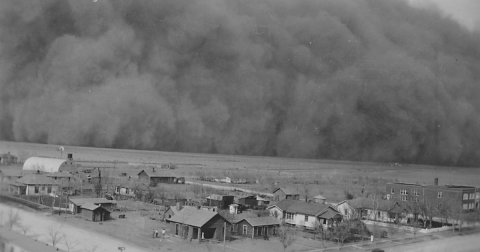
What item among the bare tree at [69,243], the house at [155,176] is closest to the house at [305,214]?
the bare tree at [69,243]

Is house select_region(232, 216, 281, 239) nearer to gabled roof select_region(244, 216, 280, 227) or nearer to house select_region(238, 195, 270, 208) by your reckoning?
gabled roof select_region(244, 216, 280, 227)

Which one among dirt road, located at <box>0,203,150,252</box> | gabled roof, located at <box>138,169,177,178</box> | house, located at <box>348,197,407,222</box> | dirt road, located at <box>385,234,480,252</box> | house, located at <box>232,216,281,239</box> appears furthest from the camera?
gabled roof, located at <box>138,169,177,178</box>

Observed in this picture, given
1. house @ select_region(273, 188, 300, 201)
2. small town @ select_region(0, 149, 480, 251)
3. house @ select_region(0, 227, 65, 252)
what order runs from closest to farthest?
house @ select_region(0, 227, 65, 252) → small town @ select_region(0, 149, 480, 251) → house @ select_region(273, 188, 300, 201)

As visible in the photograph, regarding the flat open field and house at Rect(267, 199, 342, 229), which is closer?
house at Rect(267, 199, 342, 229)

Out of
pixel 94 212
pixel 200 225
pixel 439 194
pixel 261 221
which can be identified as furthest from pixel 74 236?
pixel 439 194

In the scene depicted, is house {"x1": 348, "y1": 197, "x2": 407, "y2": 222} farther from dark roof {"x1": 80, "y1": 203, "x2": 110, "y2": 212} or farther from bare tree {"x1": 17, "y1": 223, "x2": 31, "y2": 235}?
bare tree {"x1": 17, "y1": 223, "x2": 31, "y2": 235}

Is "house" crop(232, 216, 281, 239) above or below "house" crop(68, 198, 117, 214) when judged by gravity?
below

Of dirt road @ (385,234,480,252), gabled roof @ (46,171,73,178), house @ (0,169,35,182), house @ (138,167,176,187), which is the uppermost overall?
house @ (0,169,35,182)

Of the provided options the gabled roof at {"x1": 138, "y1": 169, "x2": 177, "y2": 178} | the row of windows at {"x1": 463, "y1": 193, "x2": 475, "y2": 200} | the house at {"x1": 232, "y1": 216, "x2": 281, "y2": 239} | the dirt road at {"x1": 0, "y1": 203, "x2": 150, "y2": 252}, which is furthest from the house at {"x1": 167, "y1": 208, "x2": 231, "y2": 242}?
the gabled roof at {"x1": 138, "y1": 169, "x2": 177, "y2": 178}

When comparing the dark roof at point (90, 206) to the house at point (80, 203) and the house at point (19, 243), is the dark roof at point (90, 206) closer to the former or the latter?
the house at point (80, 203)

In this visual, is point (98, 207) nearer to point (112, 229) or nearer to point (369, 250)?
point (112, 229)

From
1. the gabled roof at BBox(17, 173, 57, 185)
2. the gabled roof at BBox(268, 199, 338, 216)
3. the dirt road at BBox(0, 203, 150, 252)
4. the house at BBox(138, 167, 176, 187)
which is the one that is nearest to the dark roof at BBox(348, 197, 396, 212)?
the gabled roof at BBox(268, 199, 338, 216)
